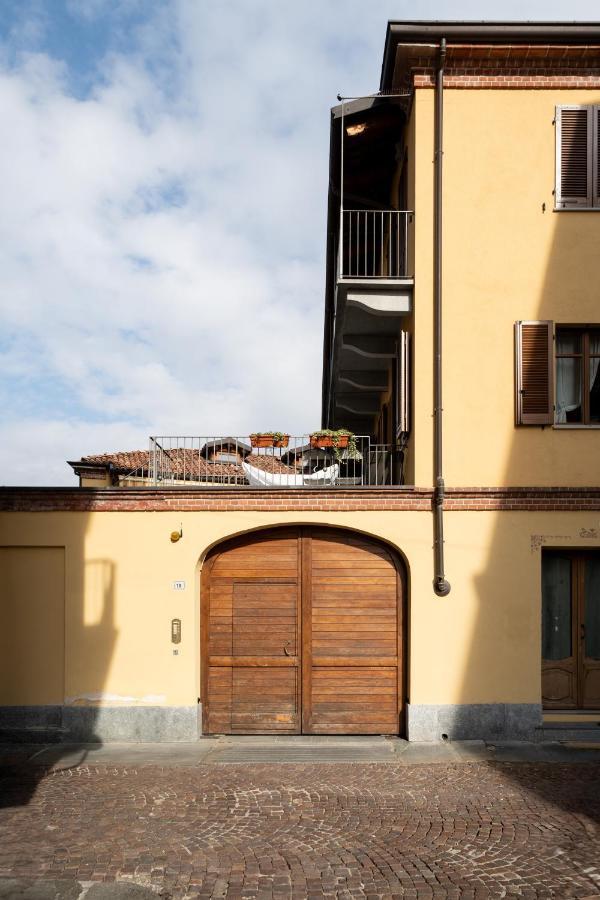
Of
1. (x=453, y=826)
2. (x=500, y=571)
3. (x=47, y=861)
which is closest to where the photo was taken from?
(x=47, y=861)

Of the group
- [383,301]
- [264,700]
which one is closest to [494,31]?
[383,301]

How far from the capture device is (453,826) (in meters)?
6.97

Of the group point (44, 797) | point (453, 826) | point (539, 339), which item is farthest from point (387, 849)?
point (539, 339)

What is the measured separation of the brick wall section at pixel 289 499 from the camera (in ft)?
33.1

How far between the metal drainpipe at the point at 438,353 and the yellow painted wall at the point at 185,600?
0.14 metres

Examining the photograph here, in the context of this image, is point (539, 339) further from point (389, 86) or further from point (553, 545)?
point (389, 86)

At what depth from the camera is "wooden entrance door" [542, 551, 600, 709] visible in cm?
1030

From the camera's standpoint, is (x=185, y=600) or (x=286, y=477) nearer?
(x=185, y=600)

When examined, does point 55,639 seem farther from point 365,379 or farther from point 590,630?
point 365,379

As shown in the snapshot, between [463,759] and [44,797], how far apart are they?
4.92 m

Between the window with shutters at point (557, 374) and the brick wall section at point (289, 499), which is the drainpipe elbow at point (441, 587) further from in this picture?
the window with shutters at point (557, 374)

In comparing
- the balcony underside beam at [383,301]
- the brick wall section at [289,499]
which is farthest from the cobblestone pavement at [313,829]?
the balcony underside beam at [383,301]

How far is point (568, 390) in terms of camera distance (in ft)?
34.6

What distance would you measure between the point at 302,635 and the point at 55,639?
11.3ft
